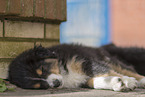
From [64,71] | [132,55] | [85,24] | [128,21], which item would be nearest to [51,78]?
[64,71]

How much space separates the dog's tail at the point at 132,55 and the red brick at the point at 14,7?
6.78 ft

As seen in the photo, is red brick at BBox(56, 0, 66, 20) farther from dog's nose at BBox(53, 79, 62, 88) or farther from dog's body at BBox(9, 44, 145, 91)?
dog's nose at BBox(53, 79, 62, 88)

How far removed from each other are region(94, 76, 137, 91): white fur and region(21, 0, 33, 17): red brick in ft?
4.65

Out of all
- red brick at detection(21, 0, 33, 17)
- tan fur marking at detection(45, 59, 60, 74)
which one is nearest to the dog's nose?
tan fur marking at detection(45, 59, 60, 74)

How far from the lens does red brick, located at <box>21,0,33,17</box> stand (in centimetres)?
335

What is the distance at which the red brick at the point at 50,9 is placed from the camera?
359 cm

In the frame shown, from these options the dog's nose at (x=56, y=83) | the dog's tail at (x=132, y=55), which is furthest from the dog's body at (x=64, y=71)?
the dog's tail at (x=132, y=55)

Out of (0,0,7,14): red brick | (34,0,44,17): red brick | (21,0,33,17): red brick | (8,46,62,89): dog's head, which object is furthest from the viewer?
(34,0,44,17): red brick

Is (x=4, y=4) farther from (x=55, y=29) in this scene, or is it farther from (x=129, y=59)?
(x=129, y=59)

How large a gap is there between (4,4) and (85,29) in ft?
16.3

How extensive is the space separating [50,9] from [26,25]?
485mm

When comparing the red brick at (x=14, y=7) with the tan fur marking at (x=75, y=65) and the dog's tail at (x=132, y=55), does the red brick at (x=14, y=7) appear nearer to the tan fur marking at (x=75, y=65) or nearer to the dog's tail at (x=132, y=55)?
the tan fur marking at (x=75, y=65)

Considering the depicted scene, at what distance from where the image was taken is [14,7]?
Answer: 3.08 m

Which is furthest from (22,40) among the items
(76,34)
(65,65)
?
(76,34)
